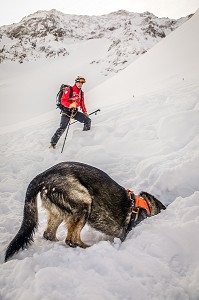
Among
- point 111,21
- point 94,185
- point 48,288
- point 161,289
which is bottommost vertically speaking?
point 161,289

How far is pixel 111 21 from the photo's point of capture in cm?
5969

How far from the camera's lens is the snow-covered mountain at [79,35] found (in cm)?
4222

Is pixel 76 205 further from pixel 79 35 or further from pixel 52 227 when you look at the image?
pixel 79 35

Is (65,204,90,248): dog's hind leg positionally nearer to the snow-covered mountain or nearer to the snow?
the snow

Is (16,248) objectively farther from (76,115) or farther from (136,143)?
(76,115)

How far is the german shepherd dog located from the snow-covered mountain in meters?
36.4

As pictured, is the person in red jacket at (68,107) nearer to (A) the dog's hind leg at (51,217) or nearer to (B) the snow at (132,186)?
(B) the snow at (132,186)

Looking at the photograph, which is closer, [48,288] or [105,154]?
[48,288]

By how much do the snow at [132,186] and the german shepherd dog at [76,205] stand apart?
0.63 feet

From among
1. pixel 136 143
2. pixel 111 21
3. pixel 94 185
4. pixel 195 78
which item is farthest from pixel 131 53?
pixel 94 185

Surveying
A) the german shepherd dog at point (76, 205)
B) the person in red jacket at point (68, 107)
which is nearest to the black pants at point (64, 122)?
the person in red jacket at point (68, 107)

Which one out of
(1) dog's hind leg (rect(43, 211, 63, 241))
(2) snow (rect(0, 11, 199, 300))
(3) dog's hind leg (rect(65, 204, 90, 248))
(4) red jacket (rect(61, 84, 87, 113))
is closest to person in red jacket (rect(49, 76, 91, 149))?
(4) red jacket (rect(61, 84, 87, 113))

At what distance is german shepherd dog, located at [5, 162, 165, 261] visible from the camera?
313 centimetres

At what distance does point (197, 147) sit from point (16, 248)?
4010 millimetres
